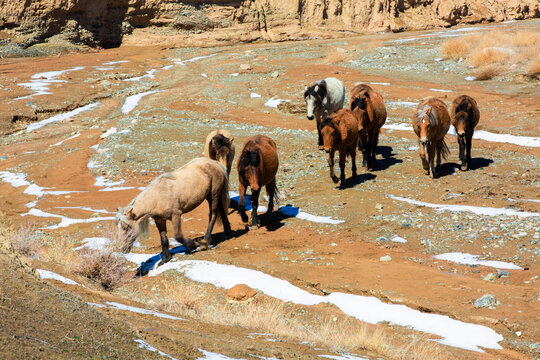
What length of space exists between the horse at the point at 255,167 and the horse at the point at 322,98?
6.60 metres

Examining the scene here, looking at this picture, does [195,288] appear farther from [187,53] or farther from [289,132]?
[187,53]

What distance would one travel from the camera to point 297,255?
12.0 m

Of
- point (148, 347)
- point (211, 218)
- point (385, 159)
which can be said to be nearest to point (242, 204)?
point (211, 218)

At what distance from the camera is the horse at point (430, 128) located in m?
16.5

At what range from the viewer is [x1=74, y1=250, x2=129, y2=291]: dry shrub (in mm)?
10938

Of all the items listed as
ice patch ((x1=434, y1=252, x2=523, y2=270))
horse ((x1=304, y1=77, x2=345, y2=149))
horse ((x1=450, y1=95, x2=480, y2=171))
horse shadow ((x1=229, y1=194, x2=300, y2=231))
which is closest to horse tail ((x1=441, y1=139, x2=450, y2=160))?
horse ((x1=450, y1=95, x2=480, y2=171))

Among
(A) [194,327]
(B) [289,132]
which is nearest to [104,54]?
(B) [289,132]

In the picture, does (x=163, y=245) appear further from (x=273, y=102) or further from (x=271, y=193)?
(x=273, y=102)

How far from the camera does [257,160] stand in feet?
44.1

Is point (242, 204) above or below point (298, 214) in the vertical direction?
above

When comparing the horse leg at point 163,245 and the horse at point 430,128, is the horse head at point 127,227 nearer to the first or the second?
the horse leg at point 163,245

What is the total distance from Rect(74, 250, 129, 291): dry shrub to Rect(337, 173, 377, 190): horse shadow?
24.8ft

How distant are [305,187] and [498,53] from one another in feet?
73.5

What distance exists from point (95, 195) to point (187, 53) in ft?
114
